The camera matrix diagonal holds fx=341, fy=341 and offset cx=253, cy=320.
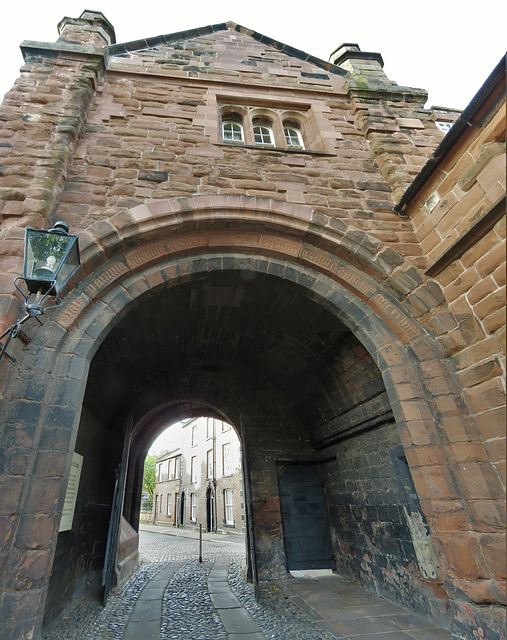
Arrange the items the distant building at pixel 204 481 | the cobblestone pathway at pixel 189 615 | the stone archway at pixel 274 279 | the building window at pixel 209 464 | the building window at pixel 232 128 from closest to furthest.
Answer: the stone archway at pixel 274 279 → the cobblestone pathway at pixel 189 615 → the building window at pixel 232 128 → the distant building at pixel 204 481 → the building window at pixel 209 464

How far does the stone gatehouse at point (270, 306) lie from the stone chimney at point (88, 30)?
0.05 meters

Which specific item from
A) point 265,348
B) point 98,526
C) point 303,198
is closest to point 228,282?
point 303,198

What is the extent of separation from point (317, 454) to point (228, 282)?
14.3 ft

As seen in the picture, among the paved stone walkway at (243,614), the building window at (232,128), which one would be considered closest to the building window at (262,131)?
the building window at (232,128)

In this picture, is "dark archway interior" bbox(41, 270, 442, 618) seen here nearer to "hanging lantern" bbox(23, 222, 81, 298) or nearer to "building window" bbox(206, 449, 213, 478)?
"hanging lantern" bbox(23, 222, 81, 298)

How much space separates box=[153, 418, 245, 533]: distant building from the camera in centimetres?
1795

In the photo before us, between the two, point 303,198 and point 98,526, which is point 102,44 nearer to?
point 303,198

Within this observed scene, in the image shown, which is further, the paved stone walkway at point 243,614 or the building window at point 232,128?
the building window at point 232,128

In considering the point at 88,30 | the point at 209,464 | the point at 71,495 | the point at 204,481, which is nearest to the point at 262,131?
the point at 88,30

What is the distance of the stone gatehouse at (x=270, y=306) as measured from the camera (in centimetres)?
298

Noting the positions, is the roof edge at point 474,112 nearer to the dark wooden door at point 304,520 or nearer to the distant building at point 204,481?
the dark wooden door at point 304,520

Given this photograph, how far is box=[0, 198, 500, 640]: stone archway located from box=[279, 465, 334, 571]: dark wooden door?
4.05m

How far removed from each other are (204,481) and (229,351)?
1707 centimetres

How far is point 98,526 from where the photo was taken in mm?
5957
